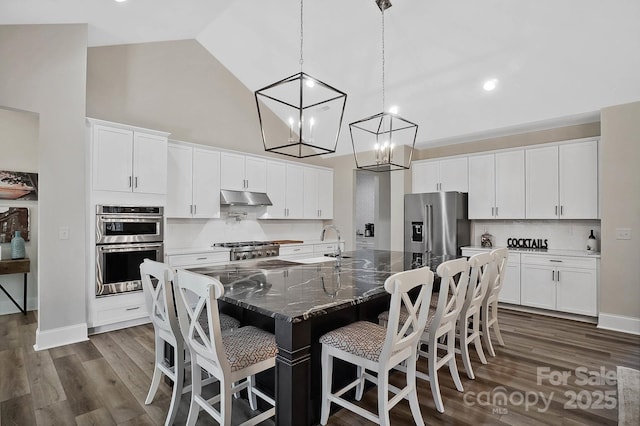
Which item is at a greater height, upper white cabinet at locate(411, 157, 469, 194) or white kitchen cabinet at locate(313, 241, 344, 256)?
upper white cabinet at locate(411, 157, 469, 194)

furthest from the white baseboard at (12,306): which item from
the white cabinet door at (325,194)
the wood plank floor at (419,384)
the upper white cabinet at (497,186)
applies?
the upper white cabinet at (497,186)

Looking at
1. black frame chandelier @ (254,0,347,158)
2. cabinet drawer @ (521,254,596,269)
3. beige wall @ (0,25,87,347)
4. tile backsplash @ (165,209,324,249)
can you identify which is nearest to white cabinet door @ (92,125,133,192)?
beige wall @ (0,25,87,347)

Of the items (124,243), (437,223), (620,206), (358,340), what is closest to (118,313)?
(124,243)

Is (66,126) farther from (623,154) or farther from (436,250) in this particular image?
(623,154)

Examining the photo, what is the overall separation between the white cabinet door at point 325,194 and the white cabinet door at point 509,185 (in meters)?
3.02

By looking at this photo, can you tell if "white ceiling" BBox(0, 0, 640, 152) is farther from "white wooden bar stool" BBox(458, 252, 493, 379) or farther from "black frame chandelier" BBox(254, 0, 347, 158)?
"white wooden bar stool" BBox(458, 252, 493, 379)

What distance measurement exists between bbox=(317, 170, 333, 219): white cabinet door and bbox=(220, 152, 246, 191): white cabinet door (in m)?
1.76

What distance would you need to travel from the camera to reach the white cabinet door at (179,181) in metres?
4.59

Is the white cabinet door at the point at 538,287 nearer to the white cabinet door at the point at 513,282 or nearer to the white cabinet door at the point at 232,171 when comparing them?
the white cabinet door at the point at 513,282

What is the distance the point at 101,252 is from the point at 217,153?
208 centimetres

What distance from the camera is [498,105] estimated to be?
15.2 ft

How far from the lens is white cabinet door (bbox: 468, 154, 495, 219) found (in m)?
5.15

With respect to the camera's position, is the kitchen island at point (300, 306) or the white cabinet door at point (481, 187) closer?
the kitchen island at point (300, 306)

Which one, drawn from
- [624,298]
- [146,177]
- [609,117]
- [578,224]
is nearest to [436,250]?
[578,224]
